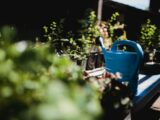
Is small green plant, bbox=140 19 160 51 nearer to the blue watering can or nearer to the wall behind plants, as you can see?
the wall behind plants

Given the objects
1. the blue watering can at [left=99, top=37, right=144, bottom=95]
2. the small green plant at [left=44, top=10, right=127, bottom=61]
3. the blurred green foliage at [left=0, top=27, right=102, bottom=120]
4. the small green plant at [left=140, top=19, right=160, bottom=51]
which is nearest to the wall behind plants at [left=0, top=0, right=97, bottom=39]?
the small green plant at [left=44, top=10, right=127, bottom=61]

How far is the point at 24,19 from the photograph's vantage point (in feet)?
20.3

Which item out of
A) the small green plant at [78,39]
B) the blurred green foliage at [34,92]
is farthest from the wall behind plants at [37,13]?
the blurred green foliage at [34,92]

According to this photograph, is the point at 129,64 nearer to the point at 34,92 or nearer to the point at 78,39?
the point at 34,92

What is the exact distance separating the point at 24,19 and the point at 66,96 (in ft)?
18.3

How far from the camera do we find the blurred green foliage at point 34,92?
28.4 inches

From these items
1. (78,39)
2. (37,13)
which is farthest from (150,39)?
(78,39)

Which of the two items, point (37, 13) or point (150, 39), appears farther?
point (150, 39)

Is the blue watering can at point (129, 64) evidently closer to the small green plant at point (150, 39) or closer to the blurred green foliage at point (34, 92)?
the blurred green foliage at point (34, 92)

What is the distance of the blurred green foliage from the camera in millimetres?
722

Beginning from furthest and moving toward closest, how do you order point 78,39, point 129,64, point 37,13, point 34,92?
point 37,13 < point 78,39 < point 129,64 < point 34,92

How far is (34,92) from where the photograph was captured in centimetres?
89

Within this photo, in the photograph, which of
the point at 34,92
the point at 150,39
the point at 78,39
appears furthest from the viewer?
the point at 150,39

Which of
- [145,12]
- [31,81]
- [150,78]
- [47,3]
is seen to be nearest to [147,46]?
[47,3]
